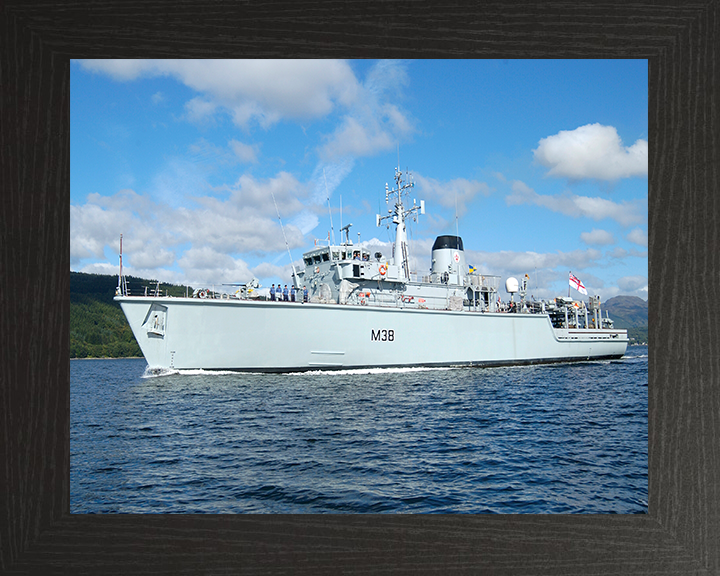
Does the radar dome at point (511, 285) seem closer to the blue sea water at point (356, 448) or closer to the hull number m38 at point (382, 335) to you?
the hull number m38 at point (382, 335)

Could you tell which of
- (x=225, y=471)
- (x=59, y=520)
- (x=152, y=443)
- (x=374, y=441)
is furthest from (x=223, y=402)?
(x=59, y=520)

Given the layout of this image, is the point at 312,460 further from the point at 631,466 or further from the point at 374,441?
the point at 631,466

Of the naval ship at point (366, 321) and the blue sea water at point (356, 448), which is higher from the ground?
the naval ship at point (366, 321)

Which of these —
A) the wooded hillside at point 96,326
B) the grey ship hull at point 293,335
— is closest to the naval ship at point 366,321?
the grey ship hull at point 293,335

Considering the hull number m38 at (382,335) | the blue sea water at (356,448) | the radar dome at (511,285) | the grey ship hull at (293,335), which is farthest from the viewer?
the radar dome at (511,285)

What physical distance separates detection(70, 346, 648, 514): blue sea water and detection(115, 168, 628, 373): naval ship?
1.42 meters

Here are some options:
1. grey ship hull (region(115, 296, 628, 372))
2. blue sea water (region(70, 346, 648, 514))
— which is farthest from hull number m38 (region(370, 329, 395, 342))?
blue sea water (region(70, 346, 648, 514))

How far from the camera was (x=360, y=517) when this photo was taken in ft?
6.43

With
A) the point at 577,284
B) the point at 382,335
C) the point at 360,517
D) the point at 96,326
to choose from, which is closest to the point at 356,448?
the point at 360,517

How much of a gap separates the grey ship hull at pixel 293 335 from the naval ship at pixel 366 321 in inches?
1.2

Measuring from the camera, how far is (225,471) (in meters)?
5.78

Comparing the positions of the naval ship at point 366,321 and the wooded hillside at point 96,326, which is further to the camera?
the wooded hillside at point 96,326

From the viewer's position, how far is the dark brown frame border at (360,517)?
193 cm

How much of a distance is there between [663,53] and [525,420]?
8.22 metres
